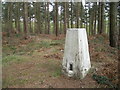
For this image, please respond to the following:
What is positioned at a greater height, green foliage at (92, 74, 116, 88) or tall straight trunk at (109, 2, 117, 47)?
tall straight trunk at (109, 2, 117, 47)

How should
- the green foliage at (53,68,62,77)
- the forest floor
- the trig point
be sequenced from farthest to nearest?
the green foliage at (53,68,62,77) → the trig point → the forest floor

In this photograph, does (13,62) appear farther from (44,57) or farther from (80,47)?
(80,47)

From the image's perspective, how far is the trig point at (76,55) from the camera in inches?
325

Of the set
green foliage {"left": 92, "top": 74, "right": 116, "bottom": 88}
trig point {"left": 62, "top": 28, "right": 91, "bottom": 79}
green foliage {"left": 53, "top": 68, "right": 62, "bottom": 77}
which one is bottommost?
green foliage {"left": 92, "top": 74, "right": 116, "bottom": 88}

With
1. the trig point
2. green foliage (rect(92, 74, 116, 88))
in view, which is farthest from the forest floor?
the trig point

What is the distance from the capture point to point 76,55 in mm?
8266

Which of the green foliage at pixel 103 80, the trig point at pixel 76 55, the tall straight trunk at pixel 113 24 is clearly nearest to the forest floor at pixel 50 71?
the green foliage at pixel 103 80

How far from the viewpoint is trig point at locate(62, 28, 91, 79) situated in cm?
826

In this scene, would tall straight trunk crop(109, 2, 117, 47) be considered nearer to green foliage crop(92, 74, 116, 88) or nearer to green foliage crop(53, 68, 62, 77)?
green foliage crop(92, 74, 116, 88)

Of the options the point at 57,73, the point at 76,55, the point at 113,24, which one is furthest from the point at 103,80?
the point at 113,24

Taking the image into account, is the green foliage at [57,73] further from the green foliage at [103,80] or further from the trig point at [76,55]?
the green foliage at [103,80]

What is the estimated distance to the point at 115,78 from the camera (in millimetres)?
8000

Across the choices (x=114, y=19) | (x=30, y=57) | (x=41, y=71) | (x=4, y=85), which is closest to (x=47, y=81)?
(x=41, y=71)

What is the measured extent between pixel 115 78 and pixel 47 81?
296 centimetres
